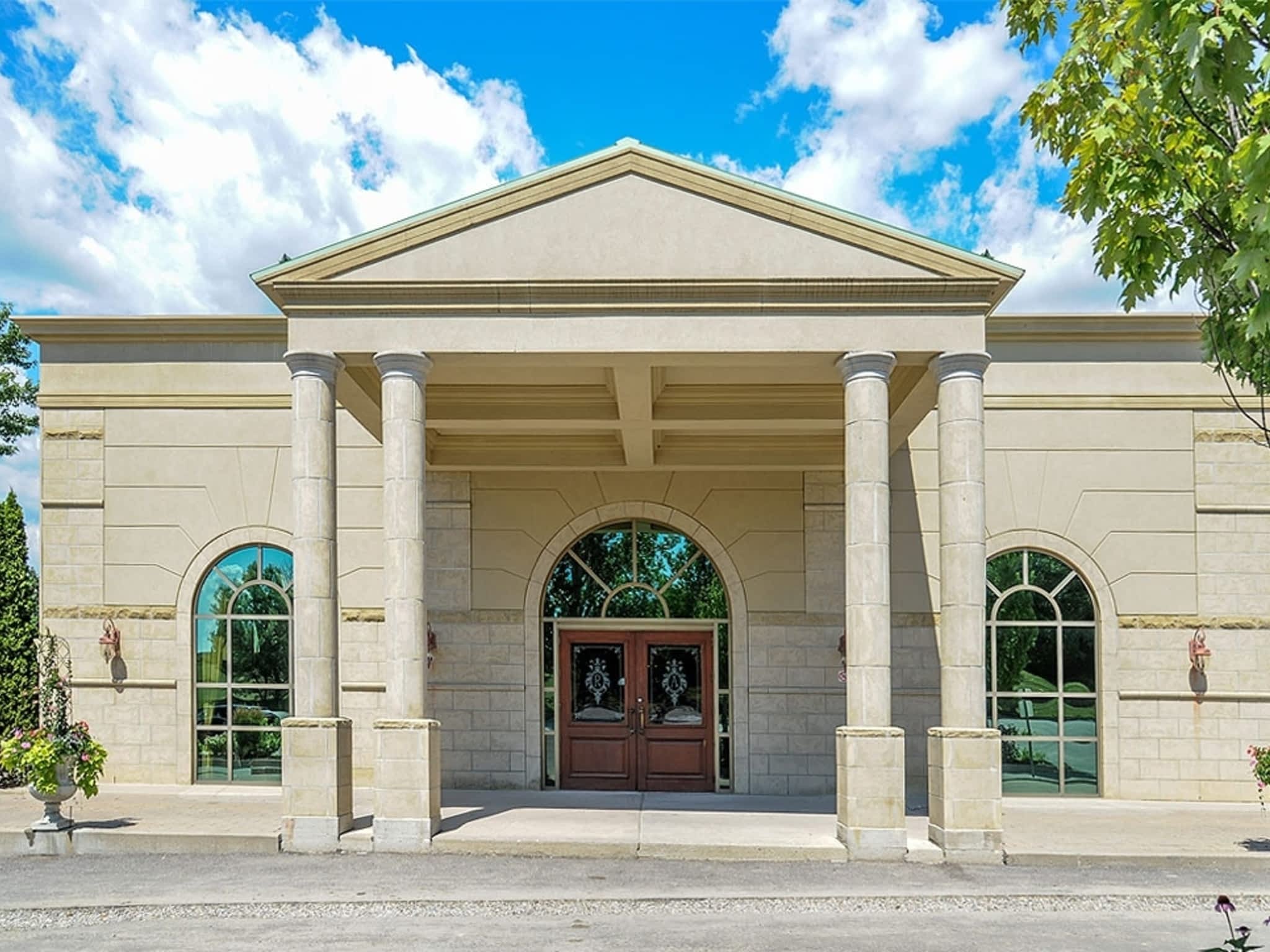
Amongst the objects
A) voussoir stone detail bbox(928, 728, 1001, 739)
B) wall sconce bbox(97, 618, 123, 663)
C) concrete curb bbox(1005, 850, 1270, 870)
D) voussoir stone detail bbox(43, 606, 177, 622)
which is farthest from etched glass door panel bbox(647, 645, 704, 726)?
wall sconce bbox(97, 618, 123, 663)

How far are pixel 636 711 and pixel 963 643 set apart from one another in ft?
21.2

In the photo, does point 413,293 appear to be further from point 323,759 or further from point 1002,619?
point 1002,619

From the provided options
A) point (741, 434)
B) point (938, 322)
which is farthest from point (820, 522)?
point (938, 322)

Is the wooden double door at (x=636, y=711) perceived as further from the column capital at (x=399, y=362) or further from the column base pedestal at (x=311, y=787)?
the column capital at (x=399, y=362)

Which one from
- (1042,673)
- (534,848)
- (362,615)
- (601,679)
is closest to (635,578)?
(601,679)

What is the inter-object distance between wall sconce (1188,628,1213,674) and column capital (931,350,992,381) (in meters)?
6.54

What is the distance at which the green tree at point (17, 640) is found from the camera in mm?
17750

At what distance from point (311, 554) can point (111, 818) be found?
4444 mm

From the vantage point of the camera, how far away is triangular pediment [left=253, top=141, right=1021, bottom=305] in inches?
518

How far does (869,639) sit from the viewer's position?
12.8m

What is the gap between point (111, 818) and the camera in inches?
574

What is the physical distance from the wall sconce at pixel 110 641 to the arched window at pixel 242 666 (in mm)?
→ 1081

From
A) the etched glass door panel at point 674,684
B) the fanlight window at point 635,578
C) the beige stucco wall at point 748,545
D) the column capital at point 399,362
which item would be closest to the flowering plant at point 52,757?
the beige stucco wall at point 748,545

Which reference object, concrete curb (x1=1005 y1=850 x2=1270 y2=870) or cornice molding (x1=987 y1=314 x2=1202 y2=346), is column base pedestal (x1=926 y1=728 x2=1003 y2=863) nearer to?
concrete curb (x1=1005 y1=850 x2=1270 y2=870)
